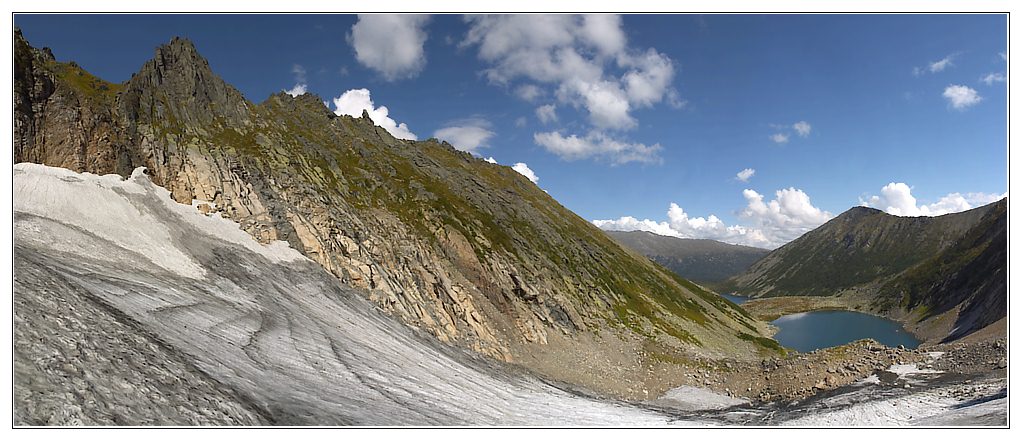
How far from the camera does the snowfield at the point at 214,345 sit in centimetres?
1234

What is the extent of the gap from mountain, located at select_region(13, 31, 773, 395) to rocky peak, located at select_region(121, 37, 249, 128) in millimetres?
210

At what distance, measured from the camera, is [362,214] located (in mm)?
54938

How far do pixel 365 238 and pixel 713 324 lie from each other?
239 feet

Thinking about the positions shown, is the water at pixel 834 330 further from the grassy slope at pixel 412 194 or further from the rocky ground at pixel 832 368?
the rocky ground at pixel 832 368

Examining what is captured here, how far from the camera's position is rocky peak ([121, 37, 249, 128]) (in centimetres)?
5177

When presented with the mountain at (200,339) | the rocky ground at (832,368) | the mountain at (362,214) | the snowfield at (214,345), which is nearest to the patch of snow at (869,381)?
the rocky ground at (832,368)

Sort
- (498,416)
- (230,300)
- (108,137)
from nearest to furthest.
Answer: (498,416), (230,300), (108,137)

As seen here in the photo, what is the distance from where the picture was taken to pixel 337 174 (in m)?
64.0

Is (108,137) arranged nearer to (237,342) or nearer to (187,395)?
(237,342)

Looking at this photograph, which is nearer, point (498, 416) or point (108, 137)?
point (498, 416)

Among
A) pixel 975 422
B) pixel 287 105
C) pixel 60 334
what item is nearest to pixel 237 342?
pixel 60 334

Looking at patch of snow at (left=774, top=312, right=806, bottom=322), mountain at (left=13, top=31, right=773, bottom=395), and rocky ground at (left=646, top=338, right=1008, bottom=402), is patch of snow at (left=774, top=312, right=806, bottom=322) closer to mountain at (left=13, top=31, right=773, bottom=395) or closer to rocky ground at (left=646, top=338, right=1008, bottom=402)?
mountain at (left=13, top=31, right=773, bottom=395)

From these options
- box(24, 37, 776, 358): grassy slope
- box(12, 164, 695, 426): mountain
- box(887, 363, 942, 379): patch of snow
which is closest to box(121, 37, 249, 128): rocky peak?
box(24, 37, 776, 358): grassy slope

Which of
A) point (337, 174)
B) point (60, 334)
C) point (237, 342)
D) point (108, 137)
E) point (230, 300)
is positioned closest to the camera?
point (60, 334)
